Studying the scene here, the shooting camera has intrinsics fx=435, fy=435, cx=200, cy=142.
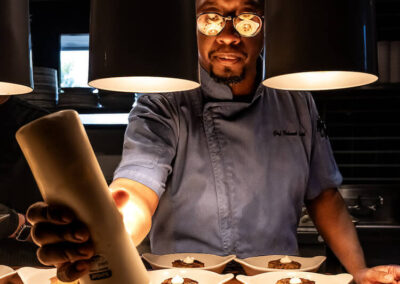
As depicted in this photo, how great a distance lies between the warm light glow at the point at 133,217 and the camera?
140 cm

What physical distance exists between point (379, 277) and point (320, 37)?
109 centimetres

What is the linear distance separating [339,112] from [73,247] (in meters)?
4.24

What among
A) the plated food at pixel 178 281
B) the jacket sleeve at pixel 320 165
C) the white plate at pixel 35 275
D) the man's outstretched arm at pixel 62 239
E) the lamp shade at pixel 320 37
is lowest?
the plated food at pixel 178 281

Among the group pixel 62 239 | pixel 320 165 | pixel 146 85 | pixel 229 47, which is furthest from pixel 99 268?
pixel 320 165

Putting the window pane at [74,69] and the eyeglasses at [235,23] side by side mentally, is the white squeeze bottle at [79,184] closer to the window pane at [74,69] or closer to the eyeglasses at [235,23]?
the eyeglasses at [235,23]

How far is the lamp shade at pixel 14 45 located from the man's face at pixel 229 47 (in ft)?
2.33

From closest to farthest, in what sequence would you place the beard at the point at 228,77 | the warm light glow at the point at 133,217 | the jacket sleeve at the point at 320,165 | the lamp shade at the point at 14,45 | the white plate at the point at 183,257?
the lamp shade at the point at 14,45 < the warm light glow at the point at 133,217 < the white plate at the point at 183,257 < the beard at the point at 228,77 < the jacket sleeve at the point at 320,165

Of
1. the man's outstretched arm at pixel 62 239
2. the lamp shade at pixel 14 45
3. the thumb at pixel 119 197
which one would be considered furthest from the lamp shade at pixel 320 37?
the lamp shade at pixel 14 45

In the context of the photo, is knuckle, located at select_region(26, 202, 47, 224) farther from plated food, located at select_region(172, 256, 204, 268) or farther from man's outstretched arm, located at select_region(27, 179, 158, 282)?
plated food, located at select_region(172, 256, 204, 268)

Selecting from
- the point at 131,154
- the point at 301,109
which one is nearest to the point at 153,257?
the point at 131,154

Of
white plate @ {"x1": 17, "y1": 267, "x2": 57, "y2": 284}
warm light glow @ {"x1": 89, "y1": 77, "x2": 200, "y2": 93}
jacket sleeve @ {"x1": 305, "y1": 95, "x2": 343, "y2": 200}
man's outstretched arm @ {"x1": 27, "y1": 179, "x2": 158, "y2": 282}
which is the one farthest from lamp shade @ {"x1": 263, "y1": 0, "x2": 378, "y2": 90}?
jacket sleeve @ {"x1": 305, "y1": 95, "x2": 343, "y2": 200}

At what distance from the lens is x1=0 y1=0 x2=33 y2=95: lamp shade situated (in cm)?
114

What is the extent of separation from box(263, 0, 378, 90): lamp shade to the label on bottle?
0.54m

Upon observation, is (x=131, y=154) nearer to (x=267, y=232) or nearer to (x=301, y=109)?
(x=267, y=232)
